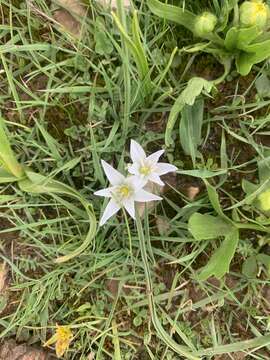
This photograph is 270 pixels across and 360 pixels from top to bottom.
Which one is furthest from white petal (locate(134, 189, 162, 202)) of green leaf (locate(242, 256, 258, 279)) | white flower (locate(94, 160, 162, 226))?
green leaf (locate(242, 256, 258, 279))

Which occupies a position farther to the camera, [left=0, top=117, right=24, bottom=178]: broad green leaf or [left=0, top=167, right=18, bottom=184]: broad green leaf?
[left=0, top=167, right=18, bottom=184]: broad green leaf

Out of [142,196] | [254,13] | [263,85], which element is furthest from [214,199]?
[254,13]

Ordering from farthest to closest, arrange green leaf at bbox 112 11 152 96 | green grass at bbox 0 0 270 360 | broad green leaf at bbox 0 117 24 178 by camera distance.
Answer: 1. green grass at bbox 0 0 270 360
2. broad green leaf at bbox 0 117 24 178
3. green leaf at bbox 112 11 152 96

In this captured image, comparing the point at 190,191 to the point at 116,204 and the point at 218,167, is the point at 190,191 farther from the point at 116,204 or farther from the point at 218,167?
the point at 116,204

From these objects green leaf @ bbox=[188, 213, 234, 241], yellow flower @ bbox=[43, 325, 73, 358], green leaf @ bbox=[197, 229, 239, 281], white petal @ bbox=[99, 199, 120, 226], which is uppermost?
white petal @ bbox=[99, 199, 120, 226]

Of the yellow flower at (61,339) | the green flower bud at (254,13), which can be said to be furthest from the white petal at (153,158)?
the yellow flower at (61,339)

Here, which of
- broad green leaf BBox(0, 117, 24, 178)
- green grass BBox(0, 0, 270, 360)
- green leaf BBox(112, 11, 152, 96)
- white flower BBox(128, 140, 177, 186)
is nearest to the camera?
green leaf BBox(112, 11, 152, 96)

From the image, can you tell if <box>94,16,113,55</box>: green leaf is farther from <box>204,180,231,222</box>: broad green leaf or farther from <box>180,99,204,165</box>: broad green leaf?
<box>204,180,231,222</box>: broad green leaf

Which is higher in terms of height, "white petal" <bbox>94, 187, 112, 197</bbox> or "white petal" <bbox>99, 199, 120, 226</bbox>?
"white petal" <bbox>94, 187, 112, 197</bbox>
